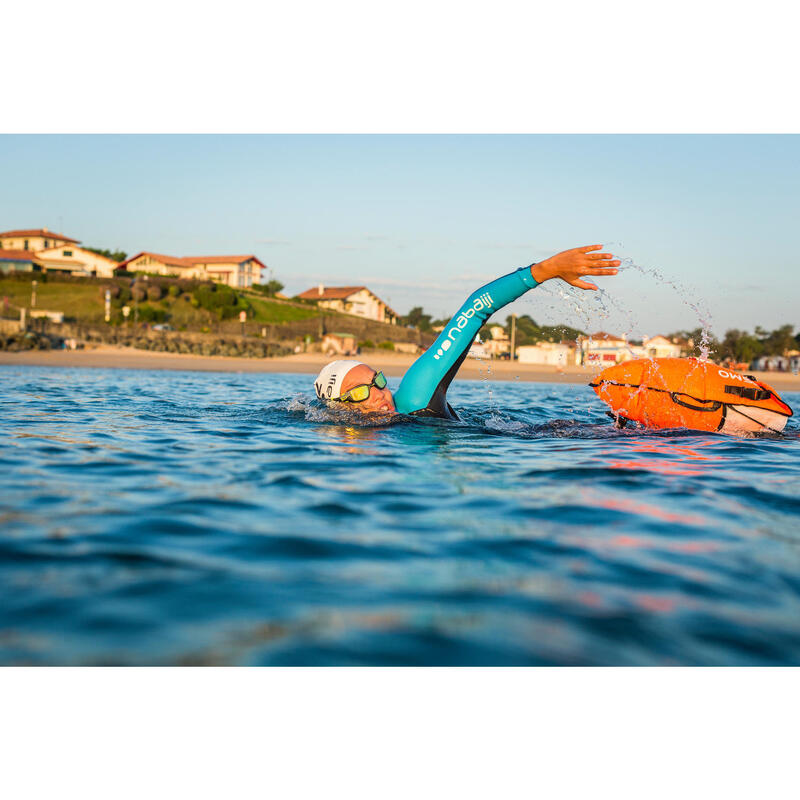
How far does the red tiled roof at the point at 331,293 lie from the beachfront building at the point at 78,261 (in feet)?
81.2

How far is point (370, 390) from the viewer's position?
22.7 feet

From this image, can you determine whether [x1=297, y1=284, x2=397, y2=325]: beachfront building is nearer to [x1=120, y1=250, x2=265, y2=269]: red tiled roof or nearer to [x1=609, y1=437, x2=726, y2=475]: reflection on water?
[x1=120, y1=250, x2=265, y2=269]: red tiled roof

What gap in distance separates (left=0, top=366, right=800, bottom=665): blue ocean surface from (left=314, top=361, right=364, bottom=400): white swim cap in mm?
965

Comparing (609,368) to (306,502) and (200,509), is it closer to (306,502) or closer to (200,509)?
(306,502)

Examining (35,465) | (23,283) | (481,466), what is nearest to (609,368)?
(481,466)

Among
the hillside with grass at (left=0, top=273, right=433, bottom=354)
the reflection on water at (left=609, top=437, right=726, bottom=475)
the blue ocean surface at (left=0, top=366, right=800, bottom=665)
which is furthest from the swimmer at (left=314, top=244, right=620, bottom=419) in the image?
the hillside with grass at (left=0, top=273, right=433, bottom=354)

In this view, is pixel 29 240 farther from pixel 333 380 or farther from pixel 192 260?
pixel 333 380

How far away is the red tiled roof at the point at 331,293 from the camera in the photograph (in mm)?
92750

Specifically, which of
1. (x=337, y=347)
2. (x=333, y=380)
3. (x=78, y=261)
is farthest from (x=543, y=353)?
(x=78, y=261)

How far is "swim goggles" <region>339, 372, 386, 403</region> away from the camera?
22.7ft

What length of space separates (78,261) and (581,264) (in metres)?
88.7

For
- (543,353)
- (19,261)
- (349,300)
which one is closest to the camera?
(543,353)

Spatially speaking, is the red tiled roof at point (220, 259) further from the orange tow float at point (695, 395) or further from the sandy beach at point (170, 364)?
the orange tow float at point (695, 395)

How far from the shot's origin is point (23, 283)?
67.4m
